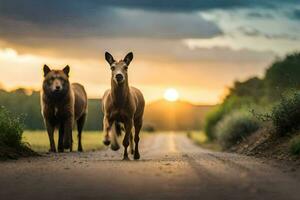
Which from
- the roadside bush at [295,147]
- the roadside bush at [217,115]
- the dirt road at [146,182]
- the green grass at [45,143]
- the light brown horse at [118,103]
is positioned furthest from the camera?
the roadside bush at [217,115]

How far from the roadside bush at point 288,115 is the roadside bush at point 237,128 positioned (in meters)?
13.6

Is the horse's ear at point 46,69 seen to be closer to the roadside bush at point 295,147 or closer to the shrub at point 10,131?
the shrub at point 10,131

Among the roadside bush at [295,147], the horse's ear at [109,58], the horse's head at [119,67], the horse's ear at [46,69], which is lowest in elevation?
the roadside bush at [295,147]

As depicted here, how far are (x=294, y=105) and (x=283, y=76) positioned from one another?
134 feet

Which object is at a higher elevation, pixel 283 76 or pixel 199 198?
pixel 283 76

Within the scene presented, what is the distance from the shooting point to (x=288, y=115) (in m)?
24.7

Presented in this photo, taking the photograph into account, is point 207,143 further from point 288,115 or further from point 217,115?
point 288,115

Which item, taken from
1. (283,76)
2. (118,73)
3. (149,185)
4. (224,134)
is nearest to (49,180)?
(149,185)

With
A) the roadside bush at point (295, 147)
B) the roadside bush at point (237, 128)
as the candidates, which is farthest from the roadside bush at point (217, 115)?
the roadside bush at point (295, 147)

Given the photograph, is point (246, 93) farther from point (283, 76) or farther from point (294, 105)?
point (294, 105)

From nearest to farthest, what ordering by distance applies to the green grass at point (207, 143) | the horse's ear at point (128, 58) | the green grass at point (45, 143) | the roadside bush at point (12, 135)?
the horse's ear at point (128, 58)
the roadside bush at point (12, 135)
the green grass at point (45, 143)
the green grass at point (207, 143)

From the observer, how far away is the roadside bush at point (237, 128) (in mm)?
39906

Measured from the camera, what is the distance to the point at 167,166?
54.1 ft

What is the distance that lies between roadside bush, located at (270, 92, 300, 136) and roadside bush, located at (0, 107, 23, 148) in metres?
8.76
